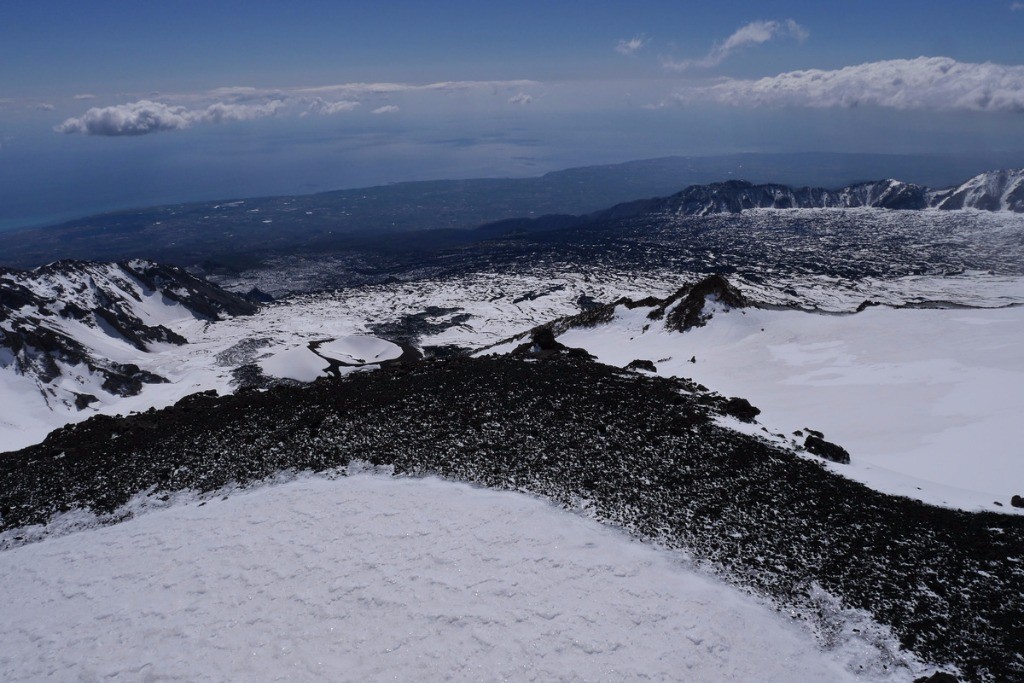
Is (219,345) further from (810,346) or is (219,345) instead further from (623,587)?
(623,587)

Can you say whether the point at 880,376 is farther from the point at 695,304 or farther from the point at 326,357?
the point at 326,357

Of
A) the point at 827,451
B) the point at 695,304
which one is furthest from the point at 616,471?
the point at 695,304

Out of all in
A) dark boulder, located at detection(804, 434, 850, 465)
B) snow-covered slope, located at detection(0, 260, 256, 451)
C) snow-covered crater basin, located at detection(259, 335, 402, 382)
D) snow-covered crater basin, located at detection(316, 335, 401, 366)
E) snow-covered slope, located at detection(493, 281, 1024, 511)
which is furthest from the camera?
snow-covered slope, located at detection(0, 260, 256, 451)

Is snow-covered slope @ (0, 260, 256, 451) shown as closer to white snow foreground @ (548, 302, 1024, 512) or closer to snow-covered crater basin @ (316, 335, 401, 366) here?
snow-covered crater basin @ (316, 335, 401, 366)

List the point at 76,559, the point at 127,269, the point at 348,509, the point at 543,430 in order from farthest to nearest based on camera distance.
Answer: the point at 127,269, the point at 543,430, the point at 348,509, the point at 76,559

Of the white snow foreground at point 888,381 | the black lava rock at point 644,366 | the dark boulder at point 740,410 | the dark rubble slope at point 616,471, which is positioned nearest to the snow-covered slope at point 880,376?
the white snow foreground at point 888,381

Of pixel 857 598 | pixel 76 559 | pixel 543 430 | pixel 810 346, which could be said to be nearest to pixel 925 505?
pixel 857 598

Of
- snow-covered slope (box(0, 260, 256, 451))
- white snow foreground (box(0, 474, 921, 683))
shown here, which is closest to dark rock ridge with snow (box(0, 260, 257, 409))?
snow-covered slope (box(0, 260, 256, 451))

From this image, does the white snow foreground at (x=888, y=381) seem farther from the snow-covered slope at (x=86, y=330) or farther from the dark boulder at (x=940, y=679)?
the snow-covered slope at (x=86, y=330)
